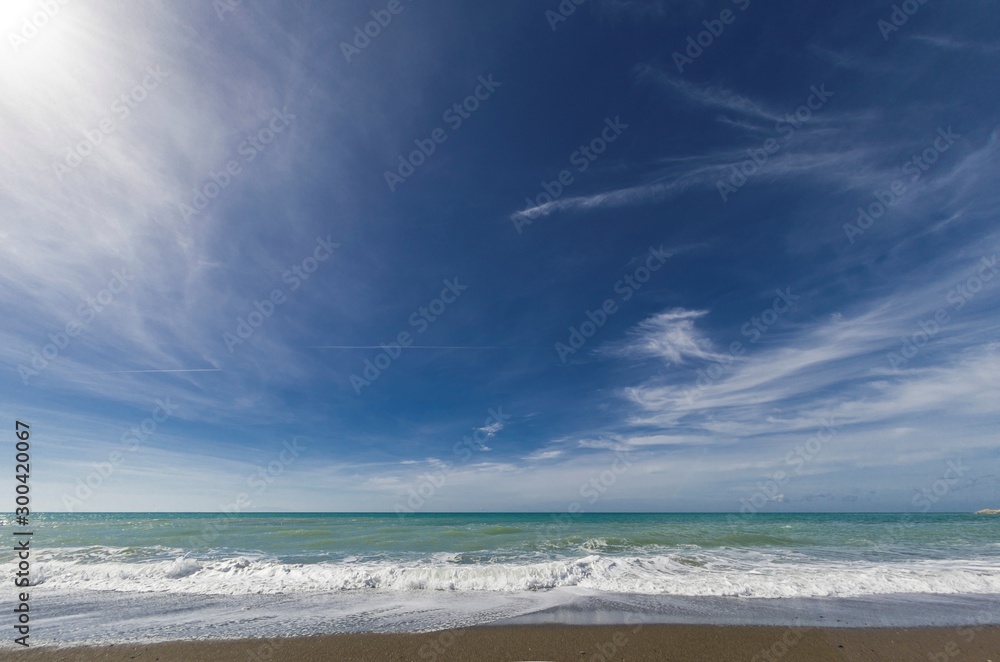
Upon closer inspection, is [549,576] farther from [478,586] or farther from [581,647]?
[581,647]

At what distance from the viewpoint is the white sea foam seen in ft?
39.2

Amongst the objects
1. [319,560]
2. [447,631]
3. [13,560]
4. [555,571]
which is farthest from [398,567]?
[13,560]

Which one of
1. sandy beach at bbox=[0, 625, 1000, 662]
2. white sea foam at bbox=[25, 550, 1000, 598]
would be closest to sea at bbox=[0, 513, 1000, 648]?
white sea foam at bbox=[25, 550, 1000, 598]

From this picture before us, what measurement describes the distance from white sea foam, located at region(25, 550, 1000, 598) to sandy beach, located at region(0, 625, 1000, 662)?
3.26 meters

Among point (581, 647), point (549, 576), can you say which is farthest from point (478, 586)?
point (581, 647)

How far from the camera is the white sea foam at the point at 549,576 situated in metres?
11.9

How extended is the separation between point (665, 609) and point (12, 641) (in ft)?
45.9

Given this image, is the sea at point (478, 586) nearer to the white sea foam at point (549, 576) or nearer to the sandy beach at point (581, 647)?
the white sea foam at point (549, 576)

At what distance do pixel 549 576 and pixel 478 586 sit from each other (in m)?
2.46

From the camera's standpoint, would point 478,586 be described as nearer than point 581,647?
No

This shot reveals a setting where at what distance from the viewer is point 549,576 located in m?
13.3

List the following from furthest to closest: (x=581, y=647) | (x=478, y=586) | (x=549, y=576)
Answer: (x=549, y=576) < (x=478, y=586) < (x=581, y=647)

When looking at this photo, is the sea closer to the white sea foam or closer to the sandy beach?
the white sea foam

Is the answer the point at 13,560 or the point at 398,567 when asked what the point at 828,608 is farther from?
the point at 13,560
